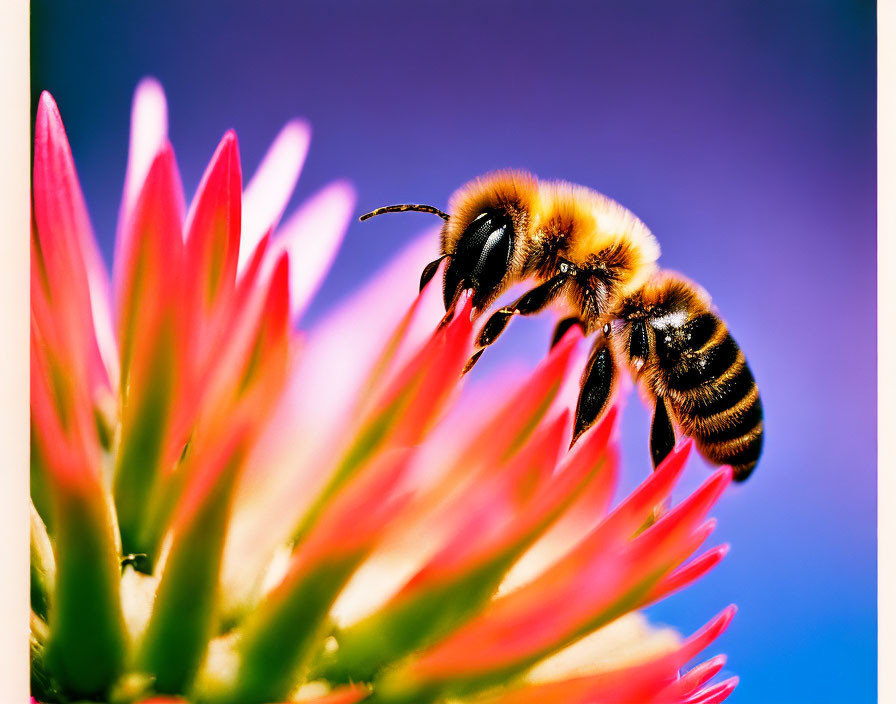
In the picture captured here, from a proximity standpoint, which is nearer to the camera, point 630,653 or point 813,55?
point 630,653

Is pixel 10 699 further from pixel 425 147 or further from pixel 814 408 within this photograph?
pixel 814 408

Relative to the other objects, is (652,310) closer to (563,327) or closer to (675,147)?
(563,327)

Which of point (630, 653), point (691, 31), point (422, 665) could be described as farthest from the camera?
point (691, 31)

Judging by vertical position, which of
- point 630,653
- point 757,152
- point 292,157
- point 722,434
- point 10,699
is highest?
point 757,152

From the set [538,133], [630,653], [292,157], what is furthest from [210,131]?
[630,653]

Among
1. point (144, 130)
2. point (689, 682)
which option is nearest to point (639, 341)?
point (689, 682)

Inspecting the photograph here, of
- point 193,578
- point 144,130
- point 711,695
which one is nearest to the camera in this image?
point 193,578

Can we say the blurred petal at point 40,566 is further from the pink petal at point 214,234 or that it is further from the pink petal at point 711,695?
the pink petal at point 711,695

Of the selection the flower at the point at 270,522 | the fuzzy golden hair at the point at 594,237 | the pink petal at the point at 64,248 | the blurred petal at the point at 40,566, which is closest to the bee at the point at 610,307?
the fuzzy golden hair at the point at 594,237
